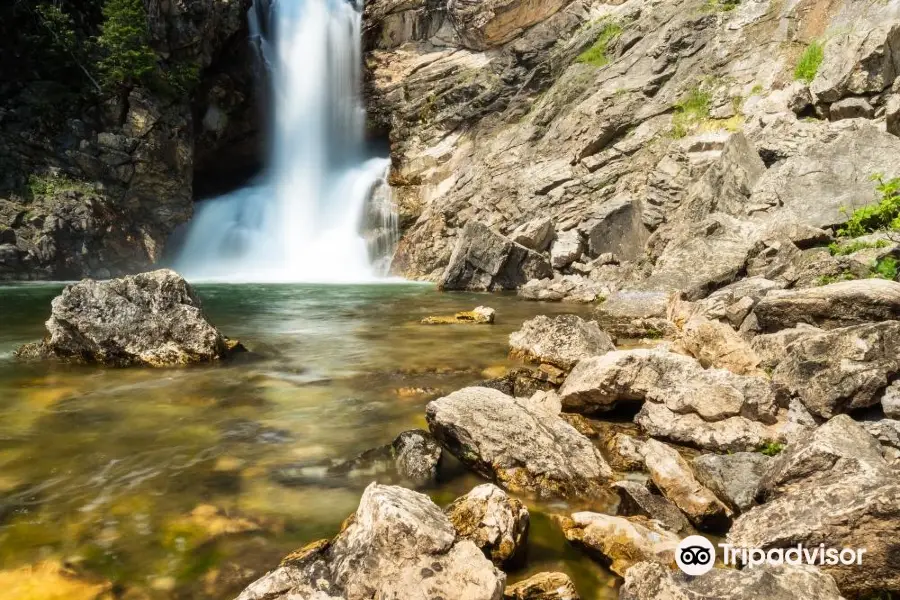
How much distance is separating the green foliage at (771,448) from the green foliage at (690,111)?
869 inches

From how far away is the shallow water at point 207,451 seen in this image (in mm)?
3924

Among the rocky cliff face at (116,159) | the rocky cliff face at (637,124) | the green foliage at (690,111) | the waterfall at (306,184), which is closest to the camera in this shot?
the rocky cliff face at (637,124)

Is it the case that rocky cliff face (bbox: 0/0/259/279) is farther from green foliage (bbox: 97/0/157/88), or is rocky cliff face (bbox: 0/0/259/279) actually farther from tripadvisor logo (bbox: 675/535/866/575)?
tripadvisor logo (bbox: 675/535/866/575)

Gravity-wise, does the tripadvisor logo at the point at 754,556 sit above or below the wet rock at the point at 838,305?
below

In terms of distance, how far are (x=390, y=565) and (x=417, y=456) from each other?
199 cm

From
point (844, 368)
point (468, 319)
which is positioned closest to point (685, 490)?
point (844, 368)

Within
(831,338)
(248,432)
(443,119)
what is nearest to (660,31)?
(443,119)

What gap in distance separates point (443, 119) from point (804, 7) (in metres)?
19.2

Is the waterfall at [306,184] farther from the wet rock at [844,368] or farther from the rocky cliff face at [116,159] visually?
the wet rock at [844,368]

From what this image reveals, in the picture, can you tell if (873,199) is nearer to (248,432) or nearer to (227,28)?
(248,432)

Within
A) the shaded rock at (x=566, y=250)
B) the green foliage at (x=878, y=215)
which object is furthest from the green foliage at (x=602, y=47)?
the green foliage at (x=878, y=215)

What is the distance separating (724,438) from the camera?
534 centimetres

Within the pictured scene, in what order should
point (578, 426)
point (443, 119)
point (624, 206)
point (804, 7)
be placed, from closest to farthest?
point (578, 426) → point (624, 206) → point (804, 7) → point (443, 119)

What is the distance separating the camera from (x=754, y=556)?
3564mm
